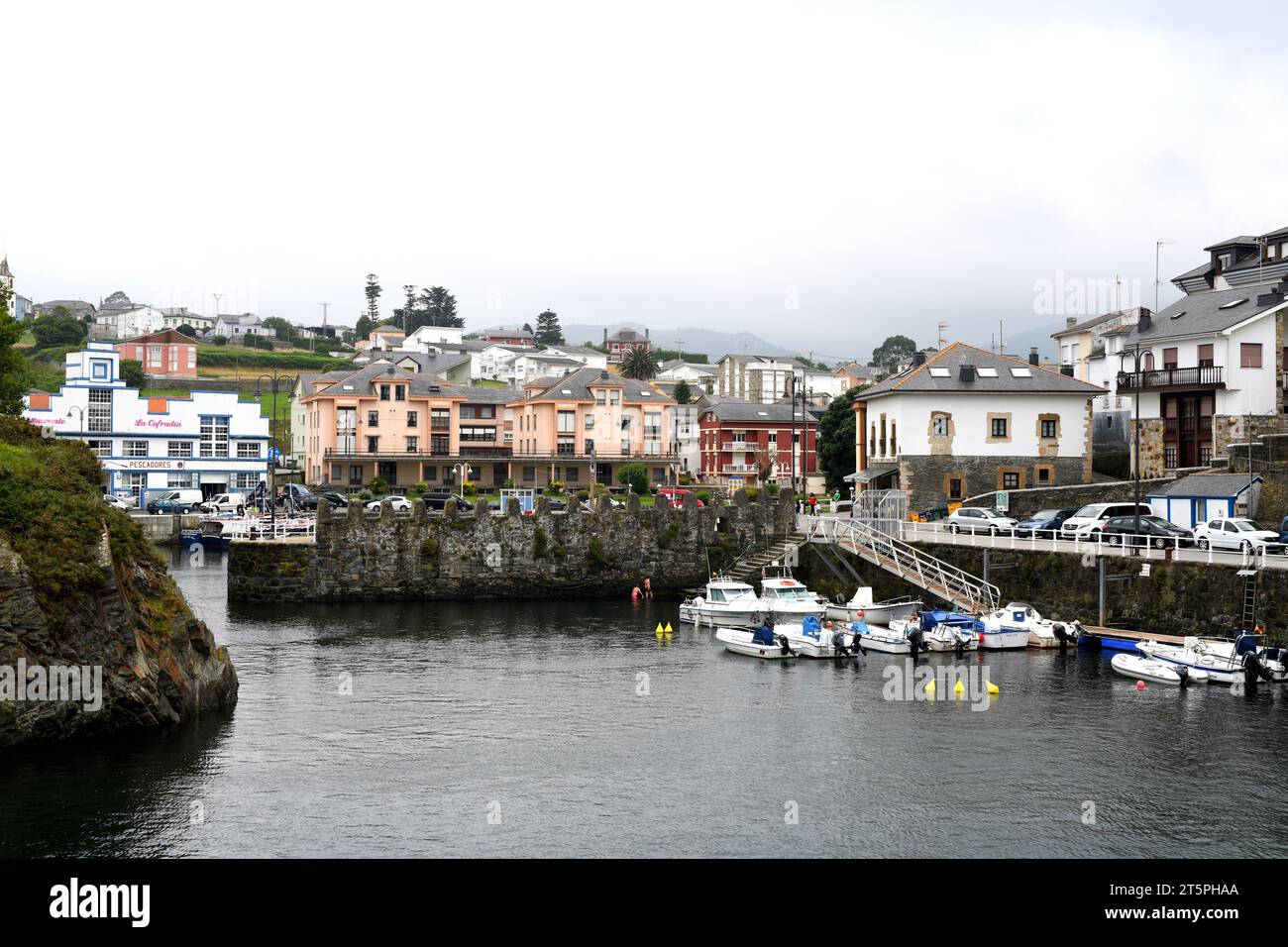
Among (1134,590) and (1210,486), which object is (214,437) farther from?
(1134,590)

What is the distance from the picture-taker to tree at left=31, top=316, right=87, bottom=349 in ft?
552

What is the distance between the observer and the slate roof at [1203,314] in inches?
2606

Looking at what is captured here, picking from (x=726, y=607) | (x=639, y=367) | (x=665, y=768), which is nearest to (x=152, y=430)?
(x=726, y=607)

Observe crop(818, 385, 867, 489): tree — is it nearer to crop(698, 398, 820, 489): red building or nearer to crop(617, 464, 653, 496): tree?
crop(698, 398, 820, 489): red building

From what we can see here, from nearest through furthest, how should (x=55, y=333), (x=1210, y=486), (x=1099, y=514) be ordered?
(x=1099, y=514), (x=1210, y=486), (x=55, y=333)

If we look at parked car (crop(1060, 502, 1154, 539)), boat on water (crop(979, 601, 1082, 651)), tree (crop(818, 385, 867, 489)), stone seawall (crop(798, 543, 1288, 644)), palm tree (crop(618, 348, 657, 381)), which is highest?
palm tree (crop(618, 348, 657, 381))

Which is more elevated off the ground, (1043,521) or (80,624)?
(1043,521)

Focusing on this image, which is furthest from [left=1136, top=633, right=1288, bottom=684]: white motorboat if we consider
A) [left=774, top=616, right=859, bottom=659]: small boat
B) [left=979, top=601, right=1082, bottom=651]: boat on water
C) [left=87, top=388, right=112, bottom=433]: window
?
[left=87, top=388, right=112, bottom=433]: window

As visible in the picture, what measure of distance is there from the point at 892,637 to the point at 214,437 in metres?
73.1

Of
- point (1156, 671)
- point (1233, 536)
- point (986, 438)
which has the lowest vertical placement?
point (1156, 671)

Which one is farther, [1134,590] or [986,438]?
[986,438]

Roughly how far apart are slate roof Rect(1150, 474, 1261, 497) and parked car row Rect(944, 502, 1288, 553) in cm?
138

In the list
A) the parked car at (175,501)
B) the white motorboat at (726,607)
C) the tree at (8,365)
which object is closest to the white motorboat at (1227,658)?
the white motorboat at (726,607)

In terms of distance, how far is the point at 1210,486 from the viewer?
53.7m
